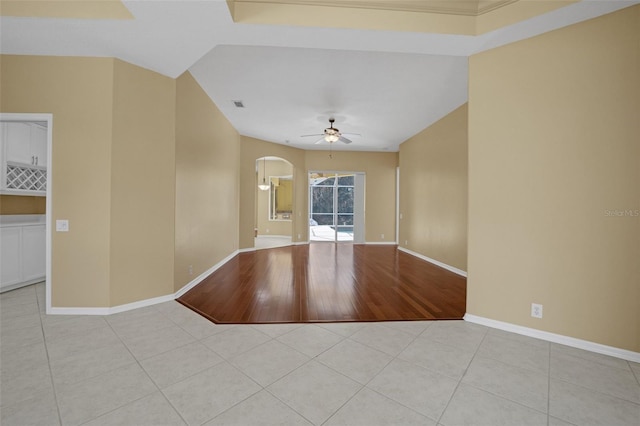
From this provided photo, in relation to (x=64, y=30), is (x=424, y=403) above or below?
below

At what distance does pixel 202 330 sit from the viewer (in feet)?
8.04

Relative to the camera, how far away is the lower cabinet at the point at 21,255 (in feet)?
11.1

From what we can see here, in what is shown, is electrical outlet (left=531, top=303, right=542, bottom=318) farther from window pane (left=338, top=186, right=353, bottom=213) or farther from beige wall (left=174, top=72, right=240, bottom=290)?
window pane (left=338, top=186, right=353, bottom=213)

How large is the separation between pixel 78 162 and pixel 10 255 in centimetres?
201

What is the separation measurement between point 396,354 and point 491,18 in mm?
3135

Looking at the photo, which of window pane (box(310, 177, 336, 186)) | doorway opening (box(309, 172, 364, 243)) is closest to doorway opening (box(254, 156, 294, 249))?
window pane (box(310, 177, 336, 186))

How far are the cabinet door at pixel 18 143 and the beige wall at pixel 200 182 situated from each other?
236 cm

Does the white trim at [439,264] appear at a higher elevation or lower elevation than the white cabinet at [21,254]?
lower

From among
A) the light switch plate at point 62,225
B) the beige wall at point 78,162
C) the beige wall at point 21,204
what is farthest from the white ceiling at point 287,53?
the beige wall at point 21,204

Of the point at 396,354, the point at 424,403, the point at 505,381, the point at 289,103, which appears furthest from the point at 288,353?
the point at 289,103

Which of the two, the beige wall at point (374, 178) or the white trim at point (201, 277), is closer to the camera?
the white trim at point (201, 277)

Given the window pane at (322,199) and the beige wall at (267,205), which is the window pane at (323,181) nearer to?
the window pane at (322,199)

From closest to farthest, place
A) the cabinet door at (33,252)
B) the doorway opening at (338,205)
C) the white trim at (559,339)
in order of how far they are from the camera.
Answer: the white trim at (559,339), the cabinet door at (33,252), the doorway opening at (338,205)

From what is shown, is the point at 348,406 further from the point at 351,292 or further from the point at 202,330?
the point at 351,292
